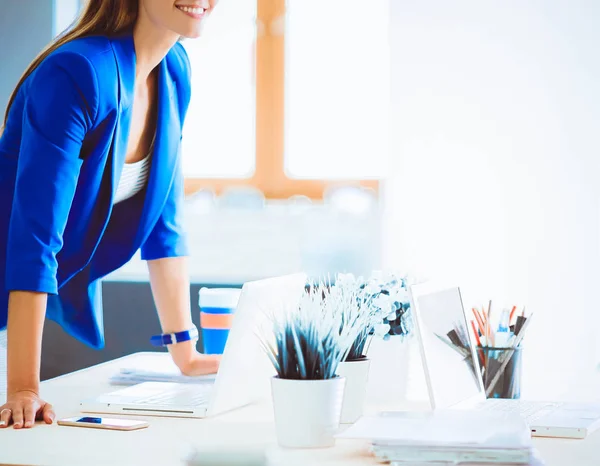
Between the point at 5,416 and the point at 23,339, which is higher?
the point at 23,339

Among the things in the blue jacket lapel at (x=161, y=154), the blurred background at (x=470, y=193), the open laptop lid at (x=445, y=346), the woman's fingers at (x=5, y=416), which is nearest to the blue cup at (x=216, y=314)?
the blue jacket lapel at (x=161, y=154)

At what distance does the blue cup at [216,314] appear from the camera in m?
1.81

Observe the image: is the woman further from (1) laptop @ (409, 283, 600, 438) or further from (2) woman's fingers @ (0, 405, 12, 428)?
(1) laptop @ (409, 283, 600, 438)

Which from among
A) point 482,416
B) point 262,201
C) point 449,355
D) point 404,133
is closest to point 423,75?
point 404,133

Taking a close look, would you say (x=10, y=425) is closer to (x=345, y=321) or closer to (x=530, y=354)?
(x=345, y=321)

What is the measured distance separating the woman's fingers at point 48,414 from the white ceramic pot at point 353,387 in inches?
16.9

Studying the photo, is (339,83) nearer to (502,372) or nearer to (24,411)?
(502,372)

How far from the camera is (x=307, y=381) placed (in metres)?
1.17

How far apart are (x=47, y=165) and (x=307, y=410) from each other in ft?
1.88

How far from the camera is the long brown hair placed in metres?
1.56

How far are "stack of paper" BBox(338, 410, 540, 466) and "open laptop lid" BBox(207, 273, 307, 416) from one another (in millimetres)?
280

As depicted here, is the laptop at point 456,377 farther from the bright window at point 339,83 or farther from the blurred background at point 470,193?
the bright window at point 339,83

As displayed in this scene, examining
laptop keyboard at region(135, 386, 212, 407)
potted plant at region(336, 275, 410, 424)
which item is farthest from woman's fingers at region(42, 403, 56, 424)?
potted plant at region(336, 275, 410, 424)

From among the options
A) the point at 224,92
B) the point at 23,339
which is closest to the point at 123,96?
the point at 23,339
